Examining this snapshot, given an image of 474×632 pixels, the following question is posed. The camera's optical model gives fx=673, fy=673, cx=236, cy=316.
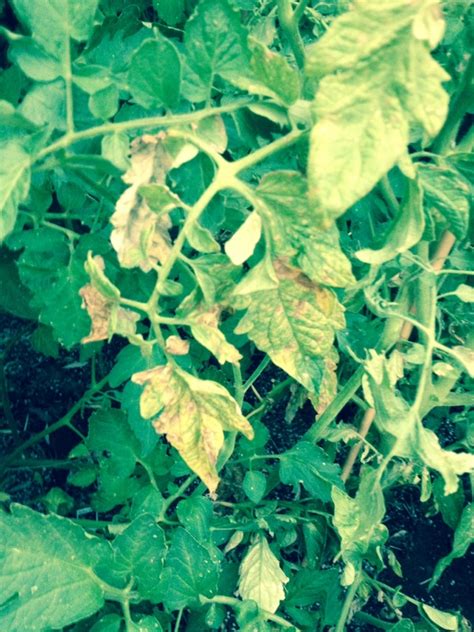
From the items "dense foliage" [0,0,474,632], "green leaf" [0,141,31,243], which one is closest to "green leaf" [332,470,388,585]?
"dense foliage" [0,0,474,632]

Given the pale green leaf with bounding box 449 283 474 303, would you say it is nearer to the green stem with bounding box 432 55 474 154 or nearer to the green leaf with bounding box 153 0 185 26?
the green stem with bounding box 432 55 474 154

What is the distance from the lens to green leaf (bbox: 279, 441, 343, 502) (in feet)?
2.95

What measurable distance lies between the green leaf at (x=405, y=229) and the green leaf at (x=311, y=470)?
16.9 inches

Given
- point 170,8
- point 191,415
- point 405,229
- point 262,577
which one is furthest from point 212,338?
point 262,577

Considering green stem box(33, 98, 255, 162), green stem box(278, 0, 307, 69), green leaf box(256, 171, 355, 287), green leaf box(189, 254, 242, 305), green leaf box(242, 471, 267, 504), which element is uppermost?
green stem box(278, 0, 307, 69)

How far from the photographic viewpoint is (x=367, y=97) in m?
0.40

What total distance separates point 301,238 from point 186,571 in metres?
0.45

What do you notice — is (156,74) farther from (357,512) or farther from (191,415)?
(357,512)

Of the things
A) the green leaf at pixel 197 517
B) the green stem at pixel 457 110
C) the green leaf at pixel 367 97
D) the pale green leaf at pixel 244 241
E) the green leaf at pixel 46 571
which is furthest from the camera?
the green leaf at pixel 197 517

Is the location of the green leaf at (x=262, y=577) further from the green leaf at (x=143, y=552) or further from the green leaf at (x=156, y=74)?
the green leaf at (x=156, y=74)

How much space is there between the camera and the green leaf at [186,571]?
771mm

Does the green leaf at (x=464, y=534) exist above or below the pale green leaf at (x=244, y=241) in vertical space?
below

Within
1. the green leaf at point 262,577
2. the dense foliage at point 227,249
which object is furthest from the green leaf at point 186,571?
the green leaf at point 262,577

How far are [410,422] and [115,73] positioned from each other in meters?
0.45
